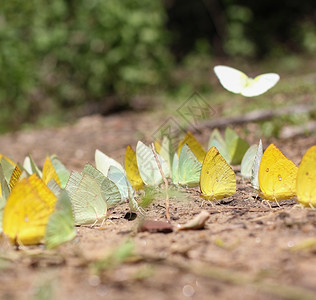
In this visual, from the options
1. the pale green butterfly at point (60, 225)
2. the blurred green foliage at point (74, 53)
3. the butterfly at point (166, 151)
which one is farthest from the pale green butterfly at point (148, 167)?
the blurred green foliage at point (74, 53)

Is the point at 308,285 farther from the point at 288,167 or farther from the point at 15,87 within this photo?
the point at 15,87

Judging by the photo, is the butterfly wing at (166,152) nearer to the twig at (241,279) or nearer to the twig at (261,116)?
the twig at (241,279)

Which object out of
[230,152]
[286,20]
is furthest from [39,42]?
[286,20]

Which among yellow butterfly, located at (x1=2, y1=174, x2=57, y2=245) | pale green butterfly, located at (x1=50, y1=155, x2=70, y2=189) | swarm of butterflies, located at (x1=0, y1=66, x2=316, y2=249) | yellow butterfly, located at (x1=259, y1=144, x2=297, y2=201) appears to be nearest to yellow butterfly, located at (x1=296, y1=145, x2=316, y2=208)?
swarm of butterflies, located at (x1=0, y1=66, x2=316, y2=249)

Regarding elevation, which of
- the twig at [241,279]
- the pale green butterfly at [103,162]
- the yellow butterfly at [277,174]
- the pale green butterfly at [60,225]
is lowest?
the twig at [241,279]

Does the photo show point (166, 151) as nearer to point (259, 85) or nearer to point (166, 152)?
point (166, 152)

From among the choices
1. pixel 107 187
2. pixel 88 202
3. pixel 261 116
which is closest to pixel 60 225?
pixel 88 202

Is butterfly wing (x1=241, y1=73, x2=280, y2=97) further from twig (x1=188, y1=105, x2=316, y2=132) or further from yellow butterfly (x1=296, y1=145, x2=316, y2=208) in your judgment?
twig (x1=188, y1=105, x2=316, y2=132)
